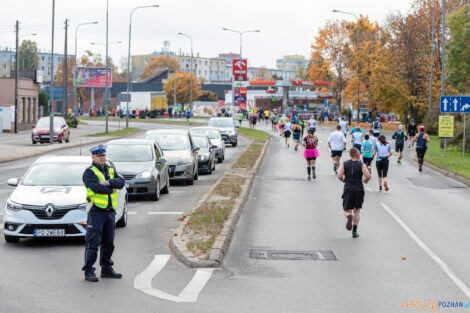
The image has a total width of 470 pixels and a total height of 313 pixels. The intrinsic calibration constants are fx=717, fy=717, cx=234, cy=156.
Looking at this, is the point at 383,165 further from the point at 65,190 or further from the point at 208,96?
the point at 208,96

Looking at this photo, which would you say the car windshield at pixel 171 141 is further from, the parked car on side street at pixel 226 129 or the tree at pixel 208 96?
the tree at pixel 208 96

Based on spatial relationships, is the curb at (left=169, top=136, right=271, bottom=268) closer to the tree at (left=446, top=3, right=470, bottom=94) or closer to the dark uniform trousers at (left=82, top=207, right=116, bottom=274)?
the dark uniform trousers at (left=82, top=207, right=116, bottom=274)

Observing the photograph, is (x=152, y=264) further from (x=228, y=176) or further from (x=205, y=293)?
(x=228, y=176)

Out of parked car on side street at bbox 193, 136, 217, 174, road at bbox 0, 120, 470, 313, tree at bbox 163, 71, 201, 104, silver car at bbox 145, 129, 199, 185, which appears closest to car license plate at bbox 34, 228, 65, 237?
road at bbox 0, 120, 470, 313

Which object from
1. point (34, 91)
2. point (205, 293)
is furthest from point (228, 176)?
point (34, 91)

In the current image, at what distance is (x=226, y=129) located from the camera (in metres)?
44.8

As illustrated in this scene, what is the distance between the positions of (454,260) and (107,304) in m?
5.74

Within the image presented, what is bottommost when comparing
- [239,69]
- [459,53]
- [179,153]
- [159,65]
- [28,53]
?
[179,153]

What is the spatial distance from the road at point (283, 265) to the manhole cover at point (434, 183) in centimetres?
488

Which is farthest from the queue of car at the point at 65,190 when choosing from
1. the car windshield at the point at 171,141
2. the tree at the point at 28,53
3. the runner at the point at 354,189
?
the tree at the point at 28,53

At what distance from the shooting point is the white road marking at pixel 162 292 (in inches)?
338

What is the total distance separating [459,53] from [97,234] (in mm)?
45473

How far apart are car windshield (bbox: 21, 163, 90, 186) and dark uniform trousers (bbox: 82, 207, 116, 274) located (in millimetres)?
3480

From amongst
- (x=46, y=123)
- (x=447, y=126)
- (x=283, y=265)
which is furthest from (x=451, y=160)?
(x=46, y=123)
